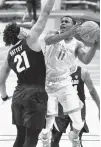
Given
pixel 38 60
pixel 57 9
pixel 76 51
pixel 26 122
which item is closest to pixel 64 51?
pixel 76 51

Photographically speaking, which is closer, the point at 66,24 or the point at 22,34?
the point at 22,34

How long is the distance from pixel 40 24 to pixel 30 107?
0.65 m

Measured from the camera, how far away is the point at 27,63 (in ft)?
8.69

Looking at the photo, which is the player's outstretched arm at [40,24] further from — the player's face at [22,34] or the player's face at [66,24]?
the player's face at [66,24]

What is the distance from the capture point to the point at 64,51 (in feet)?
10.5

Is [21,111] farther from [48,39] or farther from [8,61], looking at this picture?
[48,39]

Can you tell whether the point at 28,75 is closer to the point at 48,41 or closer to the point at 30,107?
the point at 30,107

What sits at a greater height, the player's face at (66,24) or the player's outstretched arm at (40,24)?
the player's outstretched arm at (40,24)

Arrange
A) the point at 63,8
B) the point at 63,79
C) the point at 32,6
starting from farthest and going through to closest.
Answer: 1. the point at 63,8
2. the point at 32,6
3. the point at 63,79

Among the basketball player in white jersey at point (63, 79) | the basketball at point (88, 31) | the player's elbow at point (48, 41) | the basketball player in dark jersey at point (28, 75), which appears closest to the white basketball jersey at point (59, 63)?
the basketball player in white jersey at point (63, 79)

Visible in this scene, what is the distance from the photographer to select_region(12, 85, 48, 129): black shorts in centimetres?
271

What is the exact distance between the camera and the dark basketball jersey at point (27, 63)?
263 cm

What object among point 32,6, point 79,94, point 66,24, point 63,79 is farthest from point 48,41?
point 32,6

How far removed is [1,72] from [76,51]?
0.79 meters
